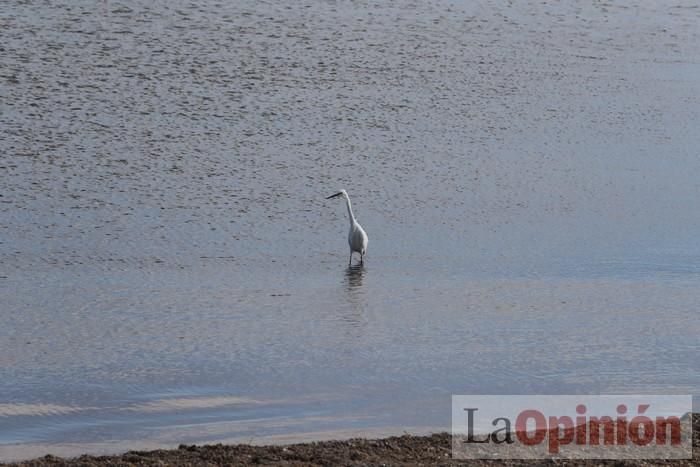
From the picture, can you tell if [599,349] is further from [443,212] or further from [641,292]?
[443,212]

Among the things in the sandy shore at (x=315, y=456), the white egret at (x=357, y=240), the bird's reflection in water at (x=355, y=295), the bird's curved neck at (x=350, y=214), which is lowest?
the sandy shore at (x=315, y=456)

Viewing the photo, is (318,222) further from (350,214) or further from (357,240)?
(357,240)

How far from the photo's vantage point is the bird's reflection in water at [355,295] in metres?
11.6

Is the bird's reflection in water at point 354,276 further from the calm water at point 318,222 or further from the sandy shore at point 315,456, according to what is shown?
the sandy shore at point 315,456

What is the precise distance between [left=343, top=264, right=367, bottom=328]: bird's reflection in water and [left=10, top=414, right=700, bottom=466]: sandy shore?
394 cm

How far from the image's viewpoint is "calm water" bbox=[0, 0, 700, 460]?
379 inches

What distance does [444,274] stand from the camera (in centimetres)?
1326

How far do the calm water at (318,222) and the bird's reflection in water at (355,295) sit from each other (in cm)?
4

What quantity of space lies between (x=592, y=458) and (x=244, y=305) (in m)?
5.10

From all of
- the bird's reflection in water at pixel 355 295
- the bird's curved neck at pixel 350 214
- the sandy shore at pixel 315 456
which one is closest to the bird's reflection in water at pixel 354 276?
the bird's reflection in water at pixel 355 295

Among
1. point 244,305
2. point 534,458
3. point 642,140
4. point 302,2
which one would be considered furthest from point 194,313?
point 302,2

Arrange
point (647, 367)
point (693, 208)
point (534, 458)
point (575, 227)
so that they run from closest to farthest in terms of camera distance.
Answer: point (534, 458), point (647, 367), point (575, 227), point (693, 208)

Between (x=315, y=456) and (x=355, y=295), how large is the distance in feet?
17.6

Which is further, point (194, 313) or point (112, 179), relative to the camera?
point (112, 179)
